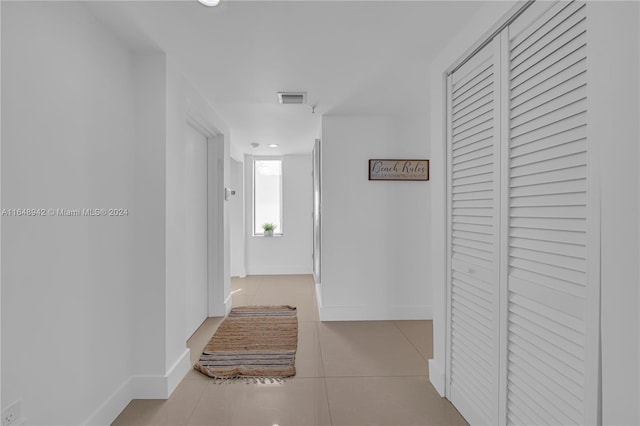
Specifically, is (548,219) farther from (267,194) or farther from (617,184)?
(267,194)

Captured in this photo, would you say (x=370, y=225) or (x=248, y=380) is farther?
(x=370, y=225)

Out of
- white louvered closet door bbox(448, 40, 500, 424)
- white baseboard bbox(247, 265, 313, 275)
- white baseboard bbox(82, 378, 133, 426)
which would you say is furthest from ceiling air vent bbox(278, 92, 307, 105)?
white baseboard bbox(247, 265, 313, 275)

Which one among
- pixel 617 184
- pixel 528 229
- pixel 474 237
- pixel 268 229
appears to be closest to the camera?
pixel 617 184

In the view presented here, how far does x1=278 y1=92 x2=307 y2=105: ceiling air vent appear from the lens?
318 cm

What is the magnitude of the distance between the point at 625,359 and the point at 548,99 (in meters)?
0.94

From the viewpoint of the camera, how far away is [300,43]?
7.33 feet

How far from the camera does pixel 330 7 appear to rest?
1.84 meters

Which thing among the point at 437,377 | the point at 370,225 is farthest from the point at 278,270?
the point at 437,377

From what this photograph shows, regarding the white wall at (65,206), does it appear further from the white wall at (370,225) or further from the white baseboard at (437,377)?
the white wall at (370,225)

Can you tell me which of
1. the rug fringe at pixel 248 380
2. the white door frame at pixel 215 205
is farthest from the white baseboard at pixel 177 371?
the white door frame at pixel 215 205

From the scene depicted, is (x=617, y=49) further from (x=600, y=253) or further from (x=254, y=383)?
(x=254, y=383)

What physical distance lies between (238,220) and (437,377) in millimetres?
4763

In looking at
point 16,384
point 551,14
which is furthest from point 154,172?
point 551,14

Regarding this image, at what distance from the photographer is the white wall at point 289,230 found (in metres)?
6.81
